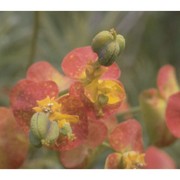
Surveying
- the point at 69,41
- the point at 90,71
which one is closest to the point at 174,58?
the point at 69,41

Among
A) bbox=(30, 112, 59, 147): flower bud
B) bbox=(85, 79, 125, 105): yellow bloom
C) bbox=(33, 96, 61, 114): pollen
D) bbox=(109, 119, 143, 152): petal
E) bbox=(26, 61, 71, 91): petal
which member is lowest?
bbox=(30, 112, 59, 147): flower bud

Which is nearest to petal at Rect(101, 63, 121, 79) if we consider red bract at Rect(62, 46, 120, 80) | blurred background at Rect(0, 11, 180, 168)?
red bract at Rect(62, 46, 120, 80)

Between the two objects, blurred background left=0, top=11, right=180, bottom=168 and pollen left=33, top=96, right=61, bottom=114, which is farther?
blurred background left=0, top=11, right=180, bottom=168

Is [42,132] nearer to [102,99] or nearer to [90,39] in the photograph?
[102,99]

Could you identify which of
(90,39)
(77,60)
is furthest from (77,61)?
(90,39)

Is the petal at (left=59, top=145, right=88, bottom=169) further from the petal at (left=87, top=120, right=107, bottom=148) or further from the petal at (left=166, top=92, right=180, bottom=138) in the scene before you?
the petal at (left=166, top=92, right=180, bottom=138)

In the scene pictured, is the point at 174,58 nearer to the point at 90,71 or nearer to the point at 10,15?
the point at 10,15
